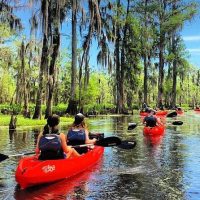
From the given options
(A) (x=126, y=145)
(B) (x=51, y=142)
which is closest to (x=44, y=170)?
(B) (x=51, y=142)

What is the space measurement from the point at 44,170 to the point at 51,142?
0.88m

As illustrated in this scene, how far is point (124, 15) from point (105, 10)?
1045 cm

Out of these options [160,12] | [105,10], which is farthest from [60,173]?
[160,12]

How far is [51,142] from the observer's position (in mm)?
Answer: 13039

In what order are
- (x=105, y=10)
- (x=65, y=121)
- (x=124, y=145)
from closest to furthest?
(x=124, y=145), (x=65, y=121), (x=105, y=10)

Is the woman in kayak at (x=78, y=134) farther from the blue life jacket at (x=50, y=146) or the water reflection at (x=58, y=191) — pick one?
the blue life jacket at (x=50, y=146)

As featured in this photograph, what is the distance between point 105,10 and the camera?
185 feet

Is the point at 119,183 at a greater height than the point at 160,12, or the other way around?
the point at 160,12

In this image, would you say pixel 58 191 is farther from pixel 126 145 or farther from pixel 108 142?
pixel 126 145

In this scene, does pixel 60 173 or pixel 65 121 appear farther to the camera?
pixel 65 121

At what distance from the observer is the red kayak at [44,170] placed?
39.7ft

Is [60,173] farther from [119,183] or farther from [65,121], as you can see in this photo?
[65,121]

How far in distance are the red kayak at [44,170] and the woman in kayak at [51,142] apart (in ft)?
0.82

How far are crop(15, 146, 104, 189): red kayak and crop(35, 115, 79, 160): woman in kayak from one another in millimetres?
249
